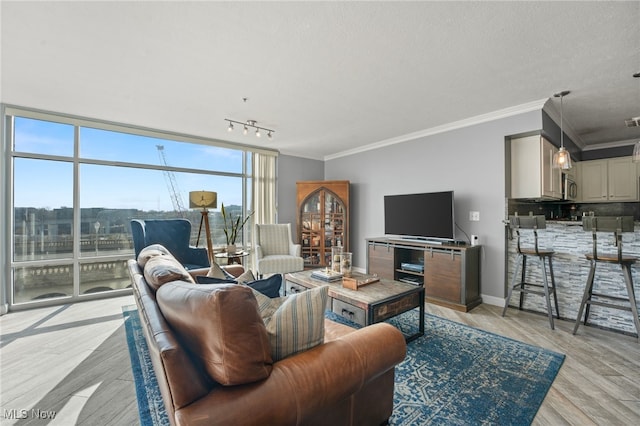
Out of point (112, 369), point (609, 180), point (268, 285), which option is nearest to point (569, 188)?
point (609, 180)

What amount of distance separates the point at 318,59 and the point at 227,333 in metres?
2.21

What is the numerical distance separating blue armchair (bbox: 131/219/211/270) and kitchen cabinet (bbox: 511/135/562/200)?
4240 millimetres

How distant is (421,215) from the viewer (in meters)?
4.04

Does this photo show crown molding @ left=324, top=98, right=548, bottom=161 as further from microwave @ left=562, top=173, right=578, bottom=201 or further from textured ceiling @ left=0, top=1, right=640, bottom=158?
microwave @ left=562, top=173, right=578, bottom=201

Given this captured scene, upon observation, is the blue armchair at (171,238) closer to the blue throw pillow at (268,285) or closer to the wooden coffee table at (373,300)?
the wooden coffee table at (373,300)

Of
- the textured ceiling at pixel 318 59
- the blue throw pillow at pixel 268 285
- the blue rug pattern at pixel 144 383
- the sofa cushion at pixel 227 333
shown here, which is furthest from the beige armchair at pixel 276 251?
the sofa cushion at pixel 227 333

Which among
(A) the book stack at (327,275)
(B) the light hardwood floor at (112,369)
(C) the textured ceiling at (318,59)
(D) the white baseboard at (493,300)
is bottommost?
(B) the light hardwood floor at (112,369)

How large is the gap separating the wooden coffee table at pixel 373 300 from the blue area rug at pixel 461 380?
0.35 meters

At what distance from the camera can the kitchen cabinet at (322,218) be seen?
5328 millimetres

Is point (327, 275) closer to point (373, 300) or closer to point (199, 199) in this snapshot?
point (373, 300)

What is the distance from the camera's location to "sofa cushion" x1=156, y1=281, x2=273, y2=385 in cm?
91

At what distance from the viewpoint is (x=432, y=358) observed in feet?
7.27

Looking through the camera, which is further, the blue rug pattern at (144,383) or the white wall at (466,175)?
the white wall at (466,175)

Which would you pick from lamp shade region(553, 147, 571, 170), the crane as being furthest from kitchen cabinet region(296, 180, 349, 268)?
lamp shade region(553, 147, 571, 170)
